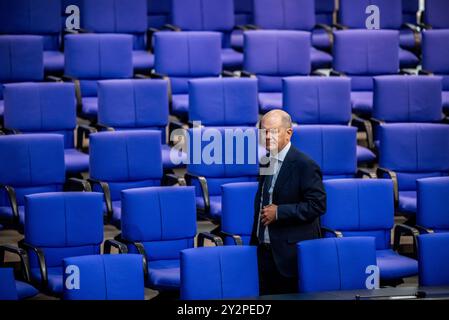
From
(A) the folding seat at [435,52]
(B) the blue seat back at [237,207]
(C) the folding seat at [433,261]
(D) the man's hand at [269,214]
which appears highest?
(A) the folding seat at [435,52]

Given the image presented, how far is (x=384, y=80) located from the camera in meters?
3.68

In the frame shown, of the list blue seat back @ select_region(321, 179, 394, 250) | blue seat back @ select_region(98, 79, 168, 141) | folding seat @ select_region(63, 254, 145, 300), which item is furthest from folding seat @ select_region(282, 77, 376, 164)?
folding seat @ select_region(63, 254, 145, 300)

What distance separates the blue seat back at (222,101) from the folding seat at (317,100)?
139 millimetres

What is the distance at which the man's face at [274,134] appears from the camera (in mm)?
2389

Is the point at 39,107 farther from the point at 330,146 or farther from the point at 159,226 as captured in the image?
the point at 330,146

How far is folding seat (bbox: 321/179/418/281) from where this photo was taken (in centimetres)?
287

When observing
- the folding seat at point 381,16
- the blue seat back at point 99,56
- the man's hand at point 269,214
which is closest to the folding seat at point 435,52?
the folding seat at point 381,16

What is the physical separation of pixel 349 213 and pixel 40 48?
1.51m

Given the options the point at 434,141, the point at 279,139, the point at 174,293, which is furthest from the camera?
the point at 434,141

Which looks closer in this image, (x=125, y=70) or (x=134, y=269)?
(x=134, y=269)

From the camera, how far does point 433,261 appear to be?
2457 millimetres

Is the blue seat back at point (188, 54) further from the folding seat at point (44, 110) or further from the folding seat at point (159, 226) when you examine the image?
the folding seat at point (159, 226)

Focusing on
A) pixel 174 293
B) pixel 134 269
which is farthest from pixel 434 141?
pixel 134 269
